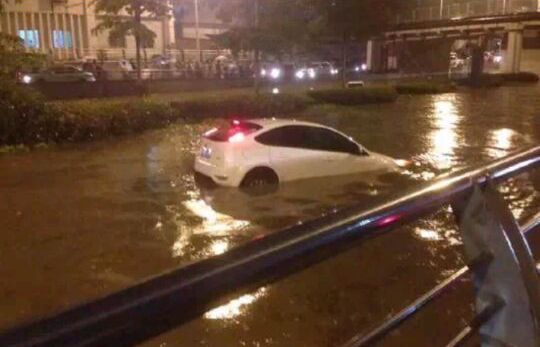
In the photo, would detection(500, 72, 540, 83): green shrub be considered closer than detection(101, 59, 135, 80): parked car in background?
No

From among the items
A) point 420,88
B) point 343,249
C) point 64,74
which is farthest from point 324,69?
point 343,249

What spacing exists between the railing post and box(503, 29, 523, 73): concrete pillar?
55.3 metres

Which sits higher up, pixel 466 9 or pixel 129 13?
pixel 466 9

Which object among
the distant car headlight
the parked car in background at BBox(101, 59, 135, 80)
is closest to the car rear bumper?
the parked car in background at BBox(101, 59, 135, 80)

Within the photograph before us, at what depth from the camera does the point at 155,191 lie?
13.8 metres

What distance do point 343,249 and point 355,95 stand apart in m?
31.4

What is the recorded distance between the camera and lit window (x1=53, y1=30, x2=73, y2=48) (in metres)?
57.3

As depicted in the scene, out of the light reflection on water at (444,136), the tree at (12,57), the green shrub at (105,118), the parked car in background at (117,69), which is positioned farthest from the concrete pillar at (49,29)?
the tree at (12,57)

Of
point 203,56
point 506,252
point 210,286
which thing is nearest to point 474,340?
point 506,252

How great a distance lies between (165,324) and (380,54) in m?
72.3

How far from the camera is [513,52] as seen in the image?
55.3m

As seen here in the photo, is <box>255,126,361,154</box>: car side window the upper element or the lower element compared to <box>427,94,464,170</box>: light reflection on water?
upper

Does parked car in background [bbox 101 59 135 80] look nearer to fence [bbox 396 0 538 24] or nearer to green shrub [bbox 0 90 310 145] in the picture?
green shrub [bbox 0 90 310 145]

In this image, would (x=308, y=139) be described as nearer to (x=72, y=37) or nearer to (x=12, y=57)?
(x=12, y=57)
